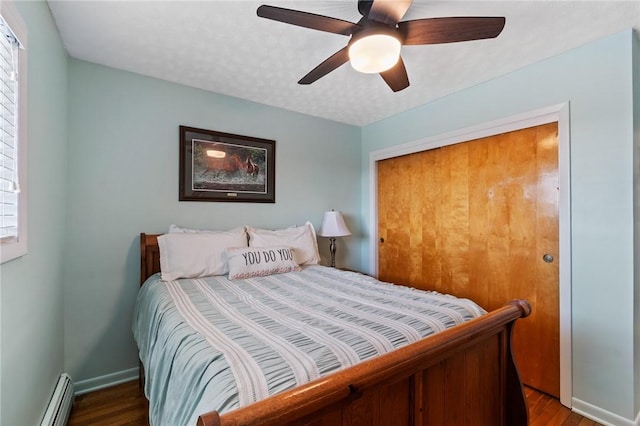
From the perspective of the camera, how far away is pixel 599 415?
6.12 ft

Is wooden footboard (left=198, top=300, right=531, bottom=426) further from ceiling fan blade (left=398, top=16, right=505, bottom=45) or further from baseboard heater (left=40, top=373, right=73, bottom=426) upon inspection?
baseboard heater (left=40, top=373, right=73, bottom=426)

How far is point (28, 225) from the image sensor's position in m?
1.34

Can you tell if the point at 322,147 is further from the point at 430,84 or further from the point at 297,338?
the point at 297,338

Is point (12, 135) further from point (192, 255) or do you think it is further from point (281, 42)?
point (281, 42)

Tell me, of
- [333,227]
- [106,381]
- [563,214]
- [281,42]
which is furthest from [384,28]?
[106,381]

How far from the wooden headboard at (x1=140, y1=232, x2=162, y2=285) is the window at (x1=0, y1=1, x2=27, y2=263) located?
1.08 meters

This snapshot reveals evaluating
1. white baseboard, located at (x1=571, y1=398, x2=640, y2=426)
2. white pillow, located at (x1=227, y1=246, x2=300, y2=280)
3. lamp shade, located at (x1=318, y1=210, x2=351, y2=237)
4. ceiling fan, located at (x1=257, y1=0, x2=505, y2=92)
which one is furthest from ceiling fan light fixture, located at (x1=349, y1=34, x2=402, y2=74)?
white baseboard, located at (x1=571, y1=398, x2=640, y2=426)

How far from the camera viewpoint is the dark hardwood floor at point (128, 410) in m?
1.83

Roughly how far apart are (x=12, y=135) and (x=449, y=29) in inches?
76.6

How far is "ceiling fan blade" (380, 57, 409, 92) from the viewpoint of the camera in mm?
1751

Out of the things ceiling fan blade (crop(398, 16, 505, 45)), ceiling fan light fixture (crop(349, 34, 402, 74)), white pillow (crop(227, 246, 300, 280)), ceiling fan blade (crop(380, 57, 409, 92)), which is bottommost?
white pillow (crop(227, 246, 300, 280))

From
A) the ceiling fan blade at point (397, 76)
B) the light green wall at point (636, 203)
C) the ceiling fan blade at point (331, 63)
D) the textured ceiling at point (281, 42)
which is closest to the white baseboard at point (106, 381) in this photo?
the textured ceiling at point (281, 42)

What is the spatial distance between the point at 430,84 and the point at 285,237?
74.2 inches

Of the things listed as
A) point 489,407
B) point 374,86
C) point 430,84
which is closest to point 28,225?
point 489,407
